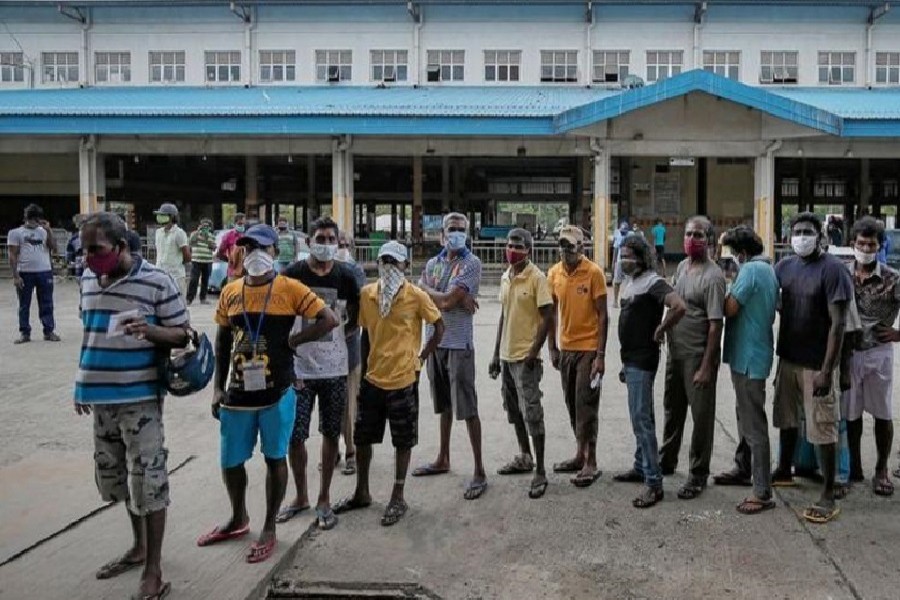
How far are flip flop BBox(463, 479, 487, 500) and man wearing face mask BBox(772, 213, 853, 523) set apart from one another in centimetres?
194

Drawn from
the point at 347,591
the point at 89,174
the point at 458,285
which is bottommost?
the point at 347,591

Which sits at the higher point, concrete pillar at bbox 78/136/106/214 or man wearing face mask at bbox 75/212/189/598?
concrete pillar at bbox 78/136/106/214

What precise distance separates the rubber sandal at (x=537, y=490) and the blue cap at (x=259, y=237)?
2.32 m

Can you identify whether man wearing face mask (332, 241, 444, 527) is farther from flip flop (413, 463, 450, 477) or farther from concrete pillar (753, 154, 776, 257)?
concrete pillar (753, 154, 776, 257)

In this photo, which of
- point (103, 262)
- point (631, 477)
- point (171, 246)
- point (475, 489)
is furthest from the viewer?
point (171, 246)

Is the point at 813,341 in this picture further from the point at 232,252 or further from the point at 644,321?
the point at 232,252

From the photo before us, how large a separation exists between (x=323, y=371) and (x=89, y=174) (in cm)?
2111

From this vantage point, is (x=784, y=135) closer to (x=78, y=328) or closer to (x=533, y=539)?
(x=78, y=328)

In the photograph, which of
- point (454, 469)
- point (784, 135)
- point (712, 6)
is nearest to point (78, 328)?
point (454, 469)

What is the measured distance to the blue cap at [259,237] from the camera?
462 centimetres

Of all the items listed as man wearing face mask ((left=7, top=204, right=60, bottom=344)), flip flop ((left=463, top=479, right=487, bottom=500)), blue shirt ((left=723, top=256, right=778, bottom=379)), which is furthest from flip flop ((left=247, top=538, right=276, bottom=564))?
man wearing face mask ((left=7, top=204, right=60, bottom=344))

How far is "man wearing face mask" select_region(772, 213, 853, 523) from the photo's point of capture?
16.7ft

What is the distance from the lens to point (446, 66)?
99.7ft

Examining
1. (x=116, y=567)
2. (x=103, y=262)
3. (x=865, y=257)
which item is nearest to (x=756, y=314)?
(x=865, y=257)
